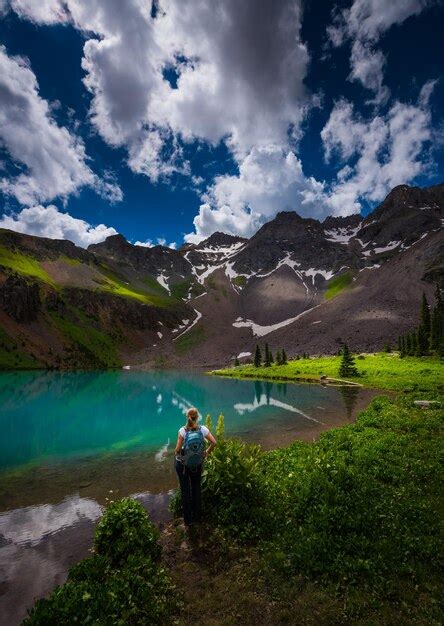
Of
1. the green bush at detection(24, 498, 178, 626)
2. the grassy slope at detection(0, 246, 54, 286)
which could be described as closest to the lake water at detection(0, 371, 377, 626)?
the green bush at detection(24, 498, 178, 626)

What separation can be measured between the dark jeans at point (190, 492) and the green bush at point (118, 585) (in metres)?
1.38

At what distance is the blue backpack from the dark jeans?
230 millimetres

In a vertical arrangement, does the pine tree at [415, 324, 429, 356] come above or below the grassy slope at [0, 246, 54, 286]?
below

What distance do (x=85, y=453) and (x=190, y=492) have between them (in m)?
15.6

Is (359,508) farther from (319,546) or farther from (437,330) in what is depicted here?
(437,330)

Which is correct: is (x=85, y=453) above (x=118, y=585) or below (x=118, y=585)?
below

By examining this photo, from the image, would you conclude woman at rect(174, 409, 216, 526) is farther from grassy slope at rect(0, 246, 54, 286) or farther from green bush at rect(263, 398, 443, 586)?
grassy slope at rect(0, 246, 54, 286)

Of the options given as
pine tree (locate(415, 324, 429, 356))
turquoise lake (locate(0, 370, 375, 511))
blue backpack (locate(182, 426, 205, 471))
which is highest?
pine tree (locate(415, 324, 429, 356))

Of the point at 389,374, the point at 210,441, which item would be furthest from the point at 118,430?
the point at 389,374

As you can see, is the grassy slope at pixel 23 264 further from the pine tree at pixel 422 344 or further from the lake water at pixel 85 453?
the pine tree at pixel 422 344

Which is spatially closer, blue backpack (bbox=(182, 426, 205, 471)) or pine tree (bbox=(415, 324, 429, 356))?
blue backpack (bbox=(182, 426, 205, 471))

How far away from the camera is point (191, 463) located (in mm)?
10961

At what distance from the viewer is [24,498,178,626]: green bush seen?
663cm

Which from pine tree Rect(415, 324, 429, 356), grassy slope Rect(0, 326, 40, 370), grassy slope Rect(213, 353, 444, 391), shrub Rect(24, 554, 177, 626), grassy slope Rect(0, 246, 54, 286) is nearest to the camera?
shrub Rect(24, 554, 177, 626)
